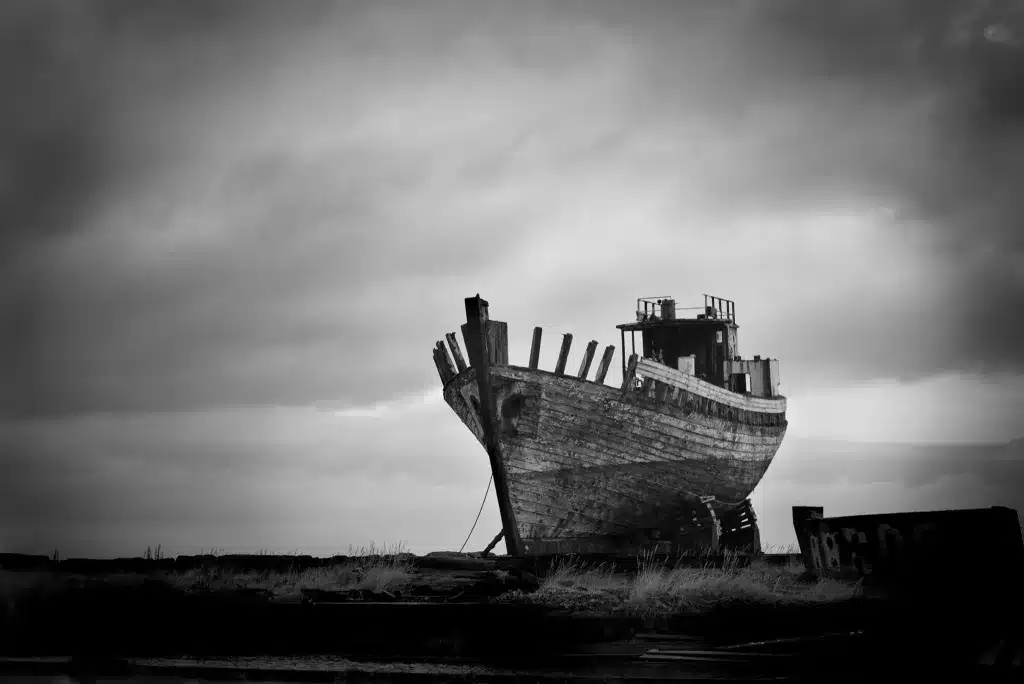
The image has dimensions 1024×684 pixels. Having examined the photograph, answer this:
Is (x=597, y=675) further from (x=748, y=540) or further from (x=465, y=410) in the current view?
(x=748, y=540)

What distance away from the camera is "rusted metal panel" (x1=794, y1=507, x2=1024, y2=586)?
21.7 ft

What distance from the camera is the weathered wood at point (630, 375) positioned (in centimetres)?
2025

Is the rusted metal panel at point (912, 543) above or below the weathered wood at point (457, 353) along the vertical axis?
below

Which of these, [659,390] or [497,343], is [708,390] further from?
[497,343]

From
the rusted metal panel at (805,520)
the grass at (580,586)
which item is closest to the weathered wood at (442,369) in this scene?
the grass at (580,586)

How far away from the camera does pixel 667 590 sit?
838cm

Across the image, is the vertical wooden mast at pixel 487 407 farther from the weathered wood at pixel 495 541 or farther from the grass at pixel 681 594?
the grass at pixel 681 594

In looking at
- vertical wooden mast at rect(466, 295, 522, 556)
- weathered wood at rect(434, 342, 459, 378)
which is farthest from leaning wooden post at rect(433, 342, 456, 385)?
vertical wooden mast at rect(466, 295, 522, 556)

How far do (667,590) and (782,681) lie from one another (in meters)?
3.93

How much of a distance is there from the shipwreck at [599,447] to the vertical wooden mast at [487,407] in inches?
1.1

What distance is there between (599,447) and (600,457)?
256 mm

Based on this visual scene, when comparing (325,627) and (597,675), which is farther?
Result: (325,627)

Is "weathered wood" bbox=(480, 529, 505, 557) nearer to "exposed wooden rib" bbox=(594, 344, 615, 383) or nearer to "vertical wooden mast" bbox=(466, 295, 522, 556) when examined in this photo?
"vertical wooden mast" bbox=(466, 295, 522, 556)

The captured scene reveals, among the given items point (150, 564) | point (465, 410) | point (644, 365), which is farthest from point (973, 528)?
point (465, 410)
